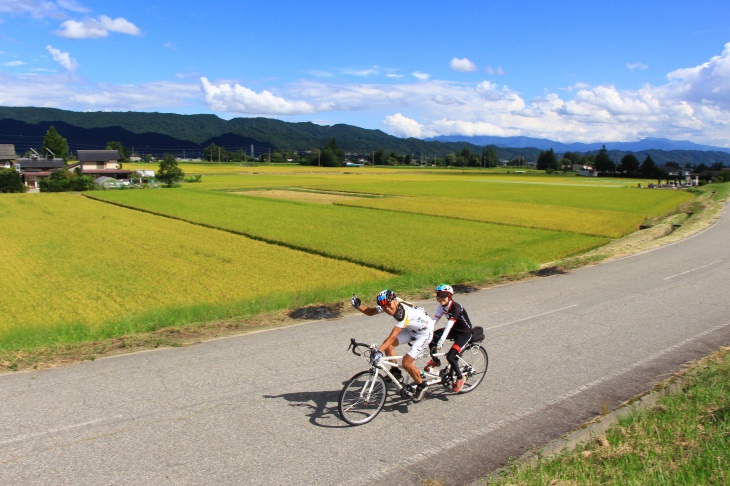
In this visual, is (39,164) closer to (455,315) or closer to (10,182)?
(10,182)

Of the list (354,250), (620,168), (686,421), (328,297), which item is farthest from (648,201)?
(620,168)

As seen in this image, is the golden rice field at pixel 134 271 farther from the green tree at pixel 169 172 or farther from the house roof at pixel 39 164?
the house roof at pixel 39 164

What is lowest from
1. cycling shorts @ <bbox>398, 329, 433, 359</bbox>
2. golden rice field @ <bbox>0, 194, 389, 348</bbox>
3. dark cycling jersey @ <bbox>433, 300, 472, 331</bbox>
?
golden rice field @ <bbox>0, 194, 389, 348</bbox>

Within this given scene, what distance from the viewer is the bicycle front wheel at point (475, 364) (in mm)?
9312

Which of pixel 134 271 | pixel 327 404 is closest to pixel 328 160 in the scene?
pixel 134 271

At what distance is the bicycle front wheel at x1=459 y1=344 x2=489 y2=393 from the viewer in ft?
30.6

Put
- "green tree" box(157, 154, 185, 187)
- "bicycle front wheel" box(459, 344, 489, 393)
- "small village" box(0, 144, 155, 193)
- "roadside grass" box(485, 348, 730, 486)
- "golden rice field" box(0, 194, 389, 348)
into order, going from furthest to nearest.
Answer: "small village" box(0, 144, 155, 193), "green tree" box(157, 154, 185, 187), "golden rice field" box(0, 194, 389, 348), "bicycle front wheel" box(459, 344, 489, 393), "roadside grass" box(485, 348, 730, 486)

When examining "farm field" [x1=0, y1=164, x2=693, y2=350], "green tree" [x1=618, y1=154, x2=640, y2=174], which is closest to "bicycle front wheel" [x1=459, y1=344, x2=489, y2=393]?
"farm field" [x1=0, y1=164, x2=693, y2=350]

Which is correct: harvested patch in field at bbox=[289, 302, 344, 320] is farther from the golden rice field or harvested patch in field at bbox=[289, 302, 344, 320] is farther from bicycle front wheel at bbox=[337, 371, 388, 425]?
bicycle front wheel at bbox=[337, 371, 388, 425]

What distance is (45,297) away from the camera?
19.8 metres

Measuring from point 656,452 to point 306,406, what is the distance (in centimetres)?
478

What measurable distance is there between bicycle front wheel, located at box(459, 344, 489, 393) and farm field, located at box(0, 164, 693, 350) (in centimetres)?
695

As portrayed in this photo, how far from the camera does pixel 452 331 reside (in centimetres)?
902

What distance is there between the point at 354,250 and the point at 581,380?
2093cm
